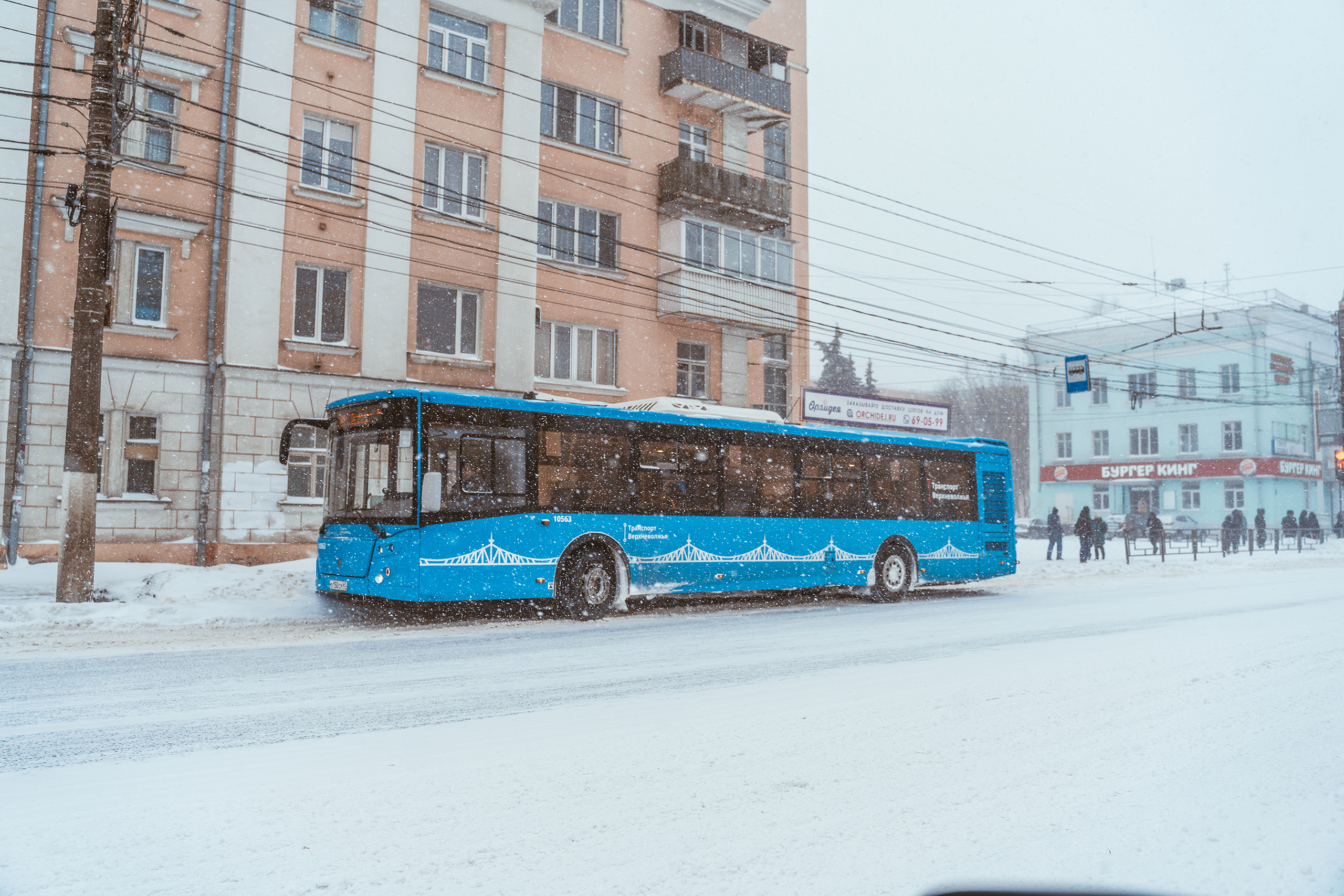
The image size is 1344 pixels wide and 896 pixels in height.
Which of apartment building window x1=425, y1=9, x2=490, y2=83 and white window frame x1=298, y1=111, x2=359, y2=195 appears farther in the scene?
apartment building window x1=425, y1=9, x2=490, y2=83

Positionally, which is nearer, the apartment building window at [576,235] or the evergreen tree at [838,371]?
the apartment building window at [576,235]

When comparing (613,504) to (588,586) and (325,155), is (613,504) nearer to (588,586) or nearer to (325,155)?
(588,586)

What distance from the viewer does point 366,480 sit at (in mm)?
12797

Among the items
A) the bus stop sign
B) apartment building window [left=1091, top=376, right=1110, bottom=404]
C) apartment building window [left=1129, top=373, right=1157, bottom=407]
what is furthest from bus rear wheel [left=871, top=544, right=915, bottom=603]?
apartment building window [left=1091, top=376, right=1110, bottom=404]

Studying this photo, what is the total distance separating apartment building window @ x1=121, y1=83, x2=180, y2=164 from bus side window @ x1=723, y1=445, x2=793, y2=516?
42.4 feet

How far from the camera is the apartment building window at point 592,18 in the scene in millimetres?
25109

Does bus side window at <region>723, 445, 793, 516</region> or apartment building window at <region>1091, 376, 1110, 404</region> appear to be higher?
apartment building window at <region>1091, 376, 1110, 404</region>

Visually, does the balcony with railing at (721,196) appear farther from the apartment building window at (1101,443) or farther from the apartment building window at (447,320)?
the apartment building window at (1101,443)

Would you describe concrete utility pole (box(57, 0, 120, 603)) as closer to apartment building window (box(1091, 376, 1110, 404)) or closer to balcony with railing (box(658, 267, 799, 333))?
balcony with railing (box(658, 267, 799, 333))

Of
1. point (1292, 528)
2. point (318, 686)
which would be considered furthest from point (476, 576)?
point (1292, 528)

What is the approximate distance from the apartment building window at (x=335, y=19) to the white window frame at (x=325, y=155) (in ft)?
5.81

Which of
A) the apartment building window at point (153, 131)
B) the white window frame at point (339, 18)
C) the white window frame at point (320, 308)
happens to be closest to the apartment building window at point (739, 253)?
the white window frame at point (320, 308)

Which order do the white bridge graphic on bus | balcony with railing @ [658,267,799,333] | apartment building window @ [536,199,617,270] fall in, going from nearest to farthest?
the white bridge graphic on bus
apartment building window @ [536,199,617,270]
balcony with railing @ [658,267,799,333]

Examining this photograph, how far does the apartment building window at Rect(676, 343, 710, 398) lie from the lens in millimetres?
27078
